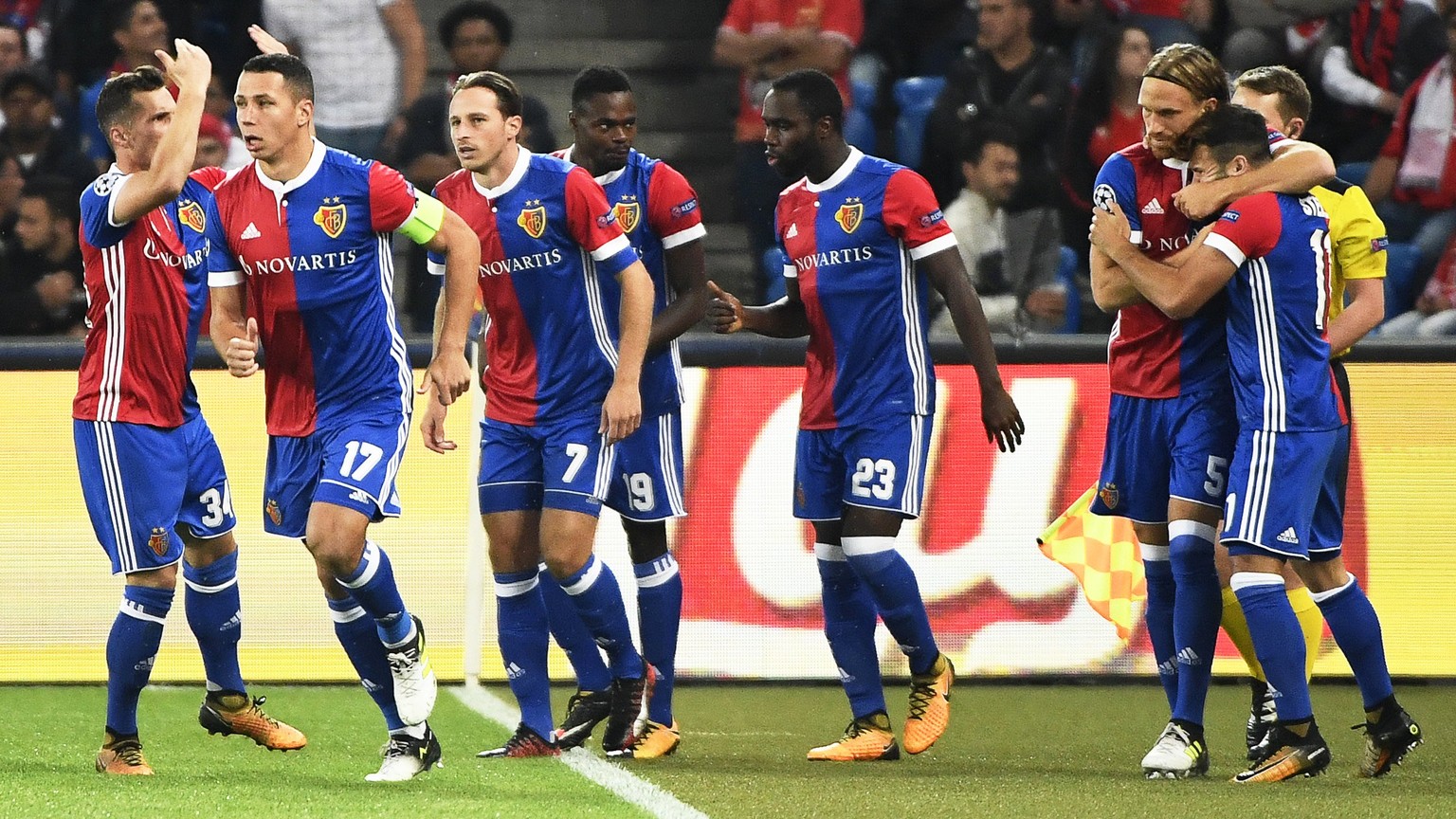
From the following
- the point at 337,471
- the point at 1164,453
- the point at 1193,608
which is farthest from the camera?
the point at 1164,453

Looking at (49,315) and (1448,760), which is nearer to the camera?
(1448,760)

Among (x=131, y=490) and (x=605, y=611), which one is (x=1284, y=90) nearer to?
(x=605, y=611)

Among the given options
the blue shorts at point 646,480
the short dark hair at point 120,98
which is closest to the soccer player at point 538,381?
the blue shorts at point 646,480

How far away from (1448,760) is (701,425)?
3.37 metres

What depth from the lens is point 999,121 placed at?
33.6ft

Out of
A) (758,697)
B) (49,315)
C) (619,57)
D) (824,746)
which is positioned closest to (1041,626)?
(758,697)

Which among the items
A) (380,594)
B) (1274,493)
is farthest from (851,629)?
(380,594)

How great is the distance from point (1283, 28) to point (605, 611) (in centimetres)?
645

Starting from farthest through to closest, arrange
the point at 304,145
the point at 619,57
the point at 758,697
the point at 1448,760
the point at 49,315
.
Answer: the point at 619,57
the point at 49,315
the point at 758,697
the point at 1448,760
the point at 304,145

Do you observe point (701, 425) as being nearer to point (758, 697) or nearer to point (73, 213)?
point (758, 697)

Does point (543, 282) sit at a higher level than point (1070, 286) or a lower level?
higher

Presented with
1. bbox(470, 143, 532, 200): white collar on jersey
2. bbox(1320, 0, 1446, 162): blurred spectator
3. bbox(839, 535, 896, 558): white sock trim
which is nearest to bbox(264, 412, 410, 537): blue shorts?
bbox(470, 143, 532, 200): white collar on jersey

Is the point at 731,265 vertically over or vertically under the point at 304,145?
under

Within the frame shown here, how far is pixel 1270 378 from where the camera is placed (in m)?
5.31
